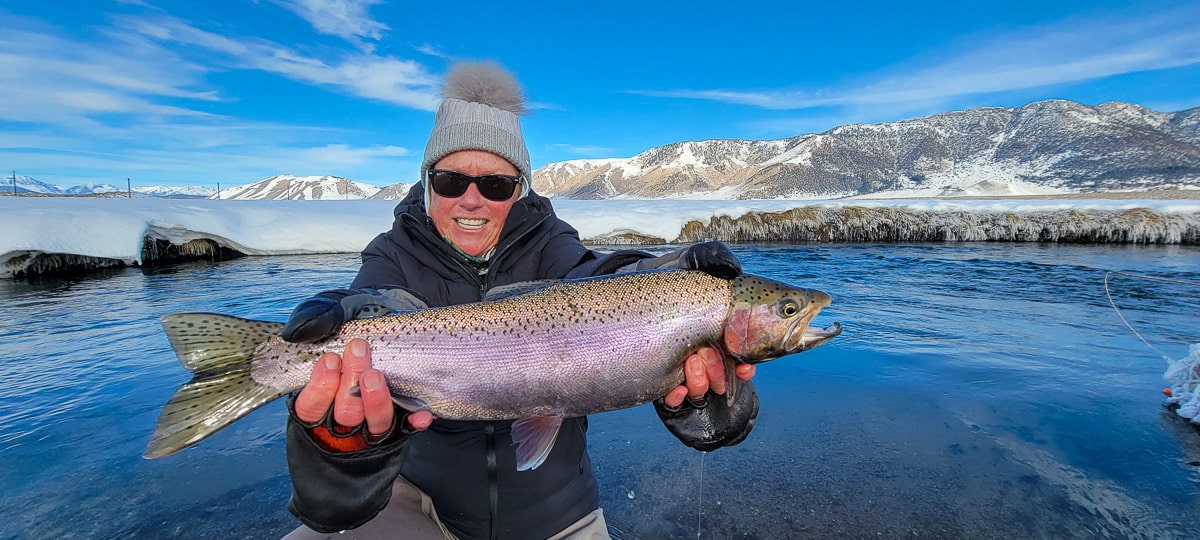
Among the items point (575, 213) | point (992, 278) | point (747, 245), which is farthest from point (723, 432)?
point (575, 213)

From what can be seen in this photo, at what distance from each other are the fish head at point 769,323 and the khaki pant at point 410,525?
105 centimetres

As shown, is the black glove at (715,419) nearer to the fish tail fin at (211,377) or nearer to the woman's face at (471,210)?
the woman's face at (471,210)

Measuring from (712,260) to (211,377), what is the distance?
2.12 m

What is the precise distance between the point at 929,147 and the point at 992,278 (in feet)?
509

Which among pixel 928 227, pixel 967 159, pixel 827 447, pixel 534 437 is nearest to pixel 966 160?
pixel 967 159

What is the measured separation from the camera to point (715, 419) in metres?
2.54

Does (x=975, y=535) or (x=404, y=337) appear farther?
(x=975, y=535)

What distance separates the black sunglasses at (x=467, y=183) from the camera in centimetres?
288

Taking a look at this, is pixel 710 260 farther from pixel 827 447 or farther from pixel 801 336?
pixel 827 447

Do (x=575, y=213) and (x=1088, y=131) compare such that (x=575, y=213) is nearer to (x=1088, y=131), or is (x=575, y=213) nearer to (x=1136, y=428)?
(x=1136, y=428)

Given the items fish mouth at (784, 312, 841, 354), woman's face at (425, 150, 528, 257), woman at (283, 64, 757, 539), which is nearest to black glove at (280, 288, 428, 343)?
woman at (283, 64, 757, 539)

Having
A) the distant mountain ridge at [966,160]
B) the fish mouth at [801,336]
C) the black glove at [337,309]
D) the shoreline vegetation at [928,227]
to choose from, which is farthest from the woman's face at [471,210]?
the distant mountain ridge at [966,160]

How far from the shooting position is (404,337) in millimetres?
2275

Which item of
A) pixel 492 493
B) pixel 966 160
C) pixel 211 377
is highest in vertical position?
pixel 966 160
